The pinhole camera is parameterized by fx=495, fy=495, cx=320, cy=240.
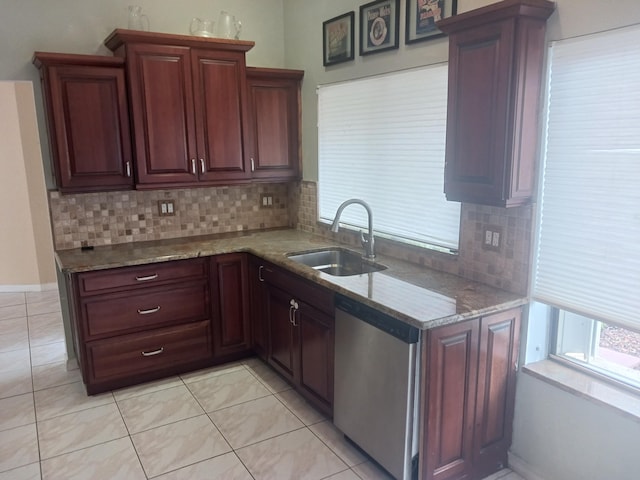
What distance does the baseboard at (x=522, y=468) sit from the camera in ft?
7.82

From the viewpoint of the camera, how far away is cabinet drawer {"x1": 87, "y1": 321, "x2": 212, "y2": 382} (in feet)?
10.5

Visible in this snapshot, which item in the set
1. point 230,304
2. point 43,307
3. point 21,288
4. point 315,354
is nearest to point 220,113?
point 230,304

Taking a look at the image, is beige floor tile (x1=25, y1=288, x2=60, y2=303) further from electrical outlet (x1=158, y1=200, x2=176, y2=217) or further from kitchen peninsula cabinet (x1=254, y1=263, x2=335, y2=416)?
kitchen peninsula cabinet (x1=254, y1=263, x2=335, y2=416)

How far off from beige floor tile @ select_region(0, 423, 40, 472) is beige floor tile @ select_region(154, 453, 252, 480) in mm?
755

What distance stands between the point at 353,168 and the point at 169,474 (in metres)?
2.22

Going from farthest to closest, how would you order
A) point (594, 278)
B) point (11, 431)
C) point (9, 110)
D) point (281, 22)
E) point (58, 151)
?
point (9, 110), point (281, 22), point (58, 151), point (11, 431), point (594, 278)

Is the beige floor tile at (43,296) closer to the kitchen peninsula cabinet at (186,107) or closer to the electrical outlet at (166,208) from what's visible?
the electrical outlet at (166,208)

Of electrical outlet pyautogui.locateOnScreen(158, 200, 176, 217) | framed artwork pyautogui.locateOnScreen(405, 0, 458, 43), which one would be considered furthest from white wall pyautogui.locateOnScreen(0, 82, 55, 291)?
framed artwork pyautogui.locateOnScreen(405, 0, 458, 43)

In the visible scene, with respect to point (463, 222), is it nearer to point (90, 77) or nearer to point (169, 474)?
point (169, 474)

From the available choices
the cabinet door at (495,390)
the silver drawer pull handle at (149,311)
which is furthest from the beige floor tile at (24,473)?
the cabinet door at (495,390)

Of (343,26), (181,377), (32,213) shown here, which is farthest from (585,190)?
(32,213)

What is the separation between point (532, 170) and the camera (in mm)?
2223

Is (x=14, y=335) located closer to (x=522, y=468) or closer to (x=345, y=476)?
(x=345, y=476)

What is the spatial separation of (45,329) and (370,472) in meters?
3.46
